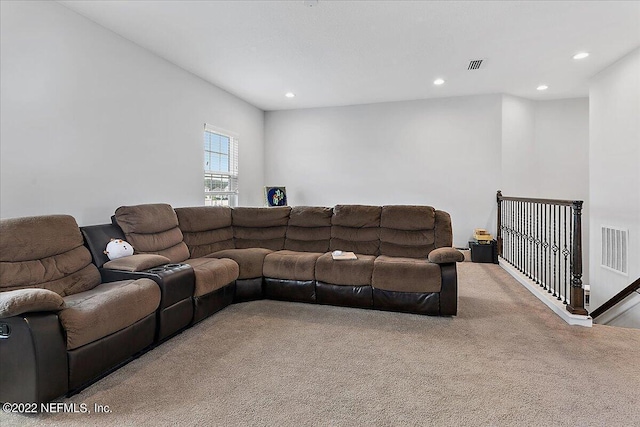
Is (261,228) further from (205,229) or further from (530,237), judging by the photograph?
(530,237)

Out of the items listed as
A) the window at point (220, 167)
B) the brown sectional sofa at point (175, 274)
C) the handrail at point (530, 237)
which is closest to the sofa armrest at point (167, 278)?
the brown sectional sofa at point (175, 274)

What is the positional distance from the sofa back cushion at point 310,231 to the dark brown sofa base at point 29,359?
261 cm

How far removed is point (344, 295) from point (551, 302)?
2014 mm

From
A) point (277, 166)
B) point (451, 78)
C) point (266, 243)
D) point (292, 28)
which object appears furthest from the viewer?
point (277, 166)

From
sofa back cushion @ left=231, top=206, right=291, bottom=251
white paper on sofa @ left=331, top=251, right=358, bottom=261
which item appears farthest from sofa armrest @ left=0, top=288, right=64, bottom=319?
sofa back cushion @ left=231, top=206, right=291, bottom=251

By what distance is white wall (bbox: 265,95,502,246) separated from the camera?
5621 millimetres

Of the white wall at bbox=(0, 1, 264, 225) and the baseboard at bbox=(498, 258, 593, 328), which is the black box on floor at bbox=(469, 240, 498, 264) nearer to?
the baseboard at bbox=(498, 258, 593, 328)

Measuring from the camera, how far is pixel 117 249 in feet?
9.16

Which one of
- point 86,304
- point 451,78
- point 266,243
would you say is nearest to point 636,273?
point 451,78

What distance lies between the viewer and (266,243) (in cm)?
422

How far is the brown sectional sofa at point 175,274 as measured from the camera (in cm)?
174

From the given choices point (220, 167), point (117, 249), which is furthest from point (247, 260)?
point (220, 167)

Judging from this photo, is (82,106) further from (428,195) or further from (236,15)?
(428,195)

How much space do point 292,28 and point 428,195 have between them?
3.78 m
